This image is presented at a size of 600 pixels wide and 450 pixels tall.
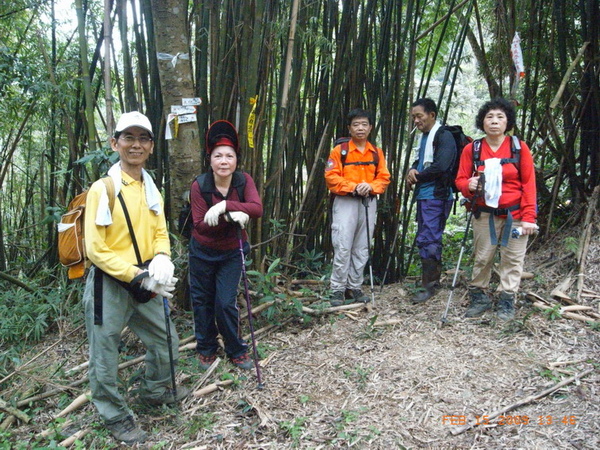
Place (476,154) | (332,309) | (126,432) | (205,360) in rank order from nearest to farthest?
(126,432) → (205,360) → (476,154) → (332,309)

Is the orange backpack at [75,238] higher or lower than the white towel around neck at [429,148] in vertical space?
lower

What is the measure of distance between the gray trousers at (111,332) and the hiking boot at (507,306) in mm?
1962

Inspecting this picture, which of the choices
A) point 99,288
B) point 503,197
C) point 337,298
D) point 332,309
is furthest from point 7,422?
point 503,197

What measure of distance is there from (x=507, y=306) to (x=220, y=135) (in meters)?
1.94

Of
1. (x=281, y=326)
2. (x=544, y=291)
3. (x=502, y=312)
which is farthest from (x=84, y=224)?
(x=544, y=291)

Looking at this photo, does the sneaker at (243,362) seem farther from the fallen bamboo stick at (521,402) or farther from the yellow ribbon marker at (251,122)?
the yellow ribbon marker at (251,122)

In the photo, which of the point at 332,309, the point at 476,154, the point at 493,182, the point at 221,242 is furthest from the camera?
the point at 332,309

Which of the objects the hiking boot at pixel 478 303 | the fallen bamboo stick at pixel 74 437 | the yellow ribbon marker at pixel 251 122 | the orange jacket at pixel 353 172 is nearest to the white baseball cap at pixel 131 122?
the yellow ribbon marker at pixel 251 122

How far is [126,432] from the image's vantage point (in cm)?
194

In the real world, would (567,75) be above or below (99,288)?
above

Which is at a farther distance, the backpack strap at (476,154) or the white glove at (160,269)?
the backpack strap at (476,154)

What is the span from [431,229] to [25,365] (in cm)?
257

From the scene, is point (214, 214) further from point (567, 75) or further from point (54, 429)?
point (567, 75)

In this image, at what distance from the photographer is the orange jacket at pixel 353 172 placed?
3.04 meters
